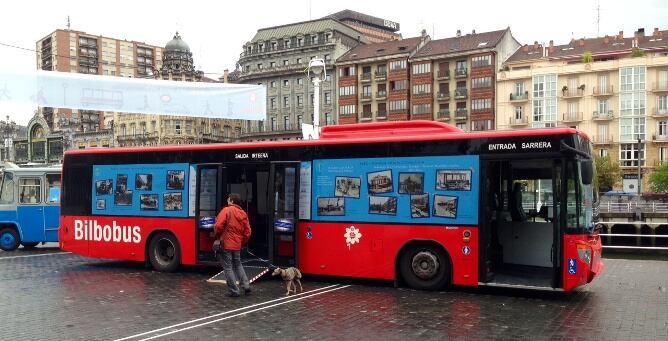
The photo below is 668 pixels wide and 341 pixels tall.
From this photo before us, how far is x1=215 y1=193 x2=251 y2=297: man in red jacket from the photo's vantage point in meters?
11.9

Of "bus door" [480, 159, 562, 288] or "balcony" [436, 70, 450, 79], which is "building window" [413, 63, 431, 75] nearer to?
"balcony" [436, 70, 450, 79]

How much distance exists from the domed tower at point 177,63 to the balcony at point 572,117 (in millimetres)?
61937

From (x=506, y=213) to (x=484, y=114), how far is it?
74264 millimetres

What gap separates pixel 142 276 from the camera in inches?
598

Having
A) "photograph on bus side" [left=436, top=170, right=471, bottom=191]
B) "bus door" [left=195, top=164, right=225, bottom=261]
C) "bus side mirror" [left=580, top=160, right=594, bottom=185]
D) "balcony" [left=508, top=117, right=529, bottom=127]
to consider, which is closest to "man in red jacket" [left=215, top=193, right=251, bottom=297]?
"bus door" [left=195, top=164, right=225, bottom=261]

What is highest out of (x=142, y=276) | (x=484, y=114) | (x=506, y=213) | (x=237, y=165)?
(x=484, y=114)

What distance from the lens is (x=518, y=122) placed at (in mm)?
84062

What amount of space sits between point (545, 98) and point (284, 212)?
74486 mm

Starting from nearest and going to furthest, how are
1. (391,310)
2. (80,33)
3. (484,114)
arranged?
(391,310) < (484,114) < (80,33)

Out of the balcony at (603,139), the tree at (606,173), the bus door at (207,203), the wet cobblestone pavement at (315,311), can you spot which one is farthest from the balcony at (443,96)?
the bus door at (207,203)

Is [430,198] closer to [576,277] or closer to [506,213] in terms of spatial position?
[506,213]

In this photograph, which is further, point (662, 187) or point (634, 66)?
point (634, 66)

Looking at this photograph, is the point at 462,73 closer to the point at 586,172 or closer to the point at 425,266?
the point at 425,266

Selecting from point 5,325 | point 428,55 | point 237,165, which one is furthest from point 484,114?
point 5,325
